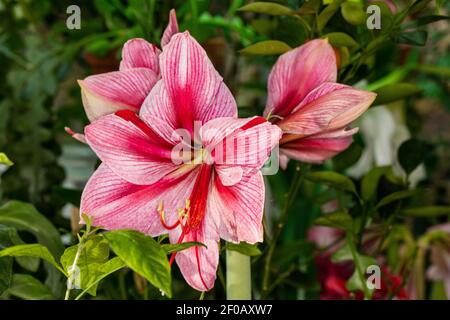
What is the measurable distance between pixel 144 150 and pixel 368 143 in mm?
559

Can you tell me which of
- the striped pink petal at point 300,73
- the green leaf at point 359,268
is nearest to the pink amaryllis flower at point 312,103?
the striped pink petal at point 300,73

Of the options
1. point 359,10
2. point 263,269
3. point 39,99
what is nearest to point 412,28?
point 359,10

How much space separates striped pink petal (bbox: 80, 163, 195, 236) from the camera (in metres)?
0.38

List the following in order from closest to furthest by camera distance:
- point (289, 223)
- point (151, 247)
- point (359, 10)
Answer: point (151, 247), point (359, 10), point (289, 223)

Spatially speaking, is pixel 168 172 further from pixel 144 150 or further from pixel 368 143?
pixel 368 143

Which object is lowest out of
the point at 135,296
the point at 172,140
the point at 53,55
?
the point at 135,296

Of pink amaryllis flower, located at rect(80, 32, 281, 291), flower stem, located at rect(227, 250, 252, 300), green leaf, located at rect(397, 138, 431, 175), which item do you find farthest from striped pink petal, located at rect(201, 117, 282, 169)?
Answer: green leaf, located at rect(397, 138, 431, 175)

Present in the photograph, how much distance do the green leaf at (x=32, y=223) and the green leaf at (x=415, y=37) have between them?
262 millimetres

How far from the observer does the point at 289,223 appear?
0.85m

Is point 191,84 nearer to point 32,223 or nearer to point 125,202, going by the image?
point 125,202

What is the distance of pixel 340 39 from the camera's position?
0.44 meters

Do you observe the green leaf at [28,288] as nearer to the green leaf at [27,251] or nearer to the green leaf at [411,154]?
the green leaf at [27,251]

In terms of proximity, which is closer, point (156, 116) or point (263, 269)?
point (156, 116)

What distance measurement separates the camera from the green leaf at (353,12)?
0.44 meters
